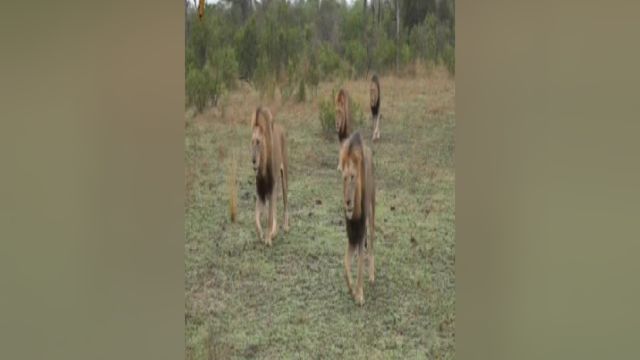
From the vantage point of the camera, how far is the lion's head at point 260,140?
3.31m

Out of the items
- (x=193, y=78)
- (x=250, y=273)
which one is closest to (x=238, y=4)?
(x=193, y=78)

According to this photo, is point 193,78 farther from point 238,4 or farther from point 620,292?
point 620,292

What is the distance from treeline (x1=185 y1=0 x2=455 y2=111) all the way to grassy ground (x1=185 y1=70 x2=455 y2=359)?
0.26ft

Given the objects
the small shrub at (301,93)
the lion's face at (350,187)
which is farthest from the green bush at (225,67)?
the lion's face at (350,187)

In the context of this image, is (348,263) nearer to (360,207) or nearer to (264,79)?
(360,207)

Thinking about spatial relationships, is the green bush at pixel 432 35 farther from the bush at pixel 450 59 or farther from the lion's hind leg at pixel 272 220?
the lion's hind leg at pixel 272 220

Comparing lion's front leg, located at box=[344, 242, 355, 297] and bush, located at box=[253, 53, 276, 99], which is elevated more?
bush, located at box=[253, 53, 276, 99]

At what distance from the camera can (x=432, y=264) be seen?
130 inches

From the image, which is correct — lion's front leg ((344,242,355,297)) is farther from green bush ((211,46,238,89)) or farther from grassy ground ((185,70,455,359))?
green bush ((211,46,238,89))

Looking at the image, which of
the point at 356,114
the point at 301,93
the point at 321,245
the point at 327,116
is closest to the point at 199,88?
the point at 301,93

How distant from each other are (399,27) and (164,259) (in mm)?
1425

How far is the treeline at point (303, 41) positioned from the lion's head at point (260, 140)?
0.11 metres

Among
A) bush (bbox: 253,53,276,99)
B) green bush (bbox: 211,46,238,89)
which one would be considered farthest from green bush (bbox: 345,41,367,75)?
green bush (bbox: 211,46,238,89)

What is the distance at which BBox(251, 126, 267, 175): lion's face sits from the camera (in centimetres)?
332
